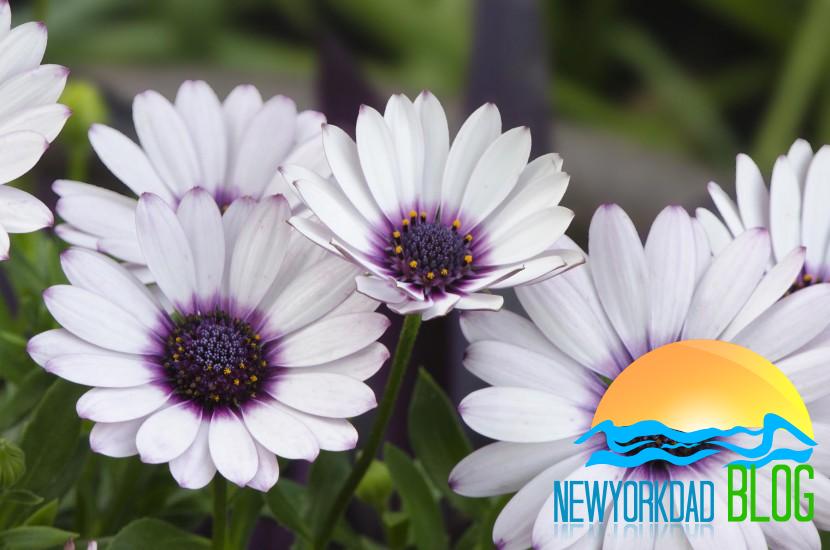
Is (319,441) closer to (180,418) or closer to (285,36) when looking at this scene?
(180,418)

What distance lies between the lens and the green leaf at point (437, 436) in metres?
→ 0.30

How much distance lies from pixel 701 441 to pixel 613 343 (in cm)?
3

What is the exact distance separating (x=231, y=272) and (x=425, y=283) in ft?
0.15

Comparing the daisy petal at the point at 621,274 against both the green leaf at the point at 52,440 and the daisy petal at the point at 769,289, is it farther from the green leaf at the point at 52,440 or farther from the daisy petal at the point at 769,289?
the green leaf at the point at 52,440

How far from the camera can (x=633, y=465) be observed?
0.77ft

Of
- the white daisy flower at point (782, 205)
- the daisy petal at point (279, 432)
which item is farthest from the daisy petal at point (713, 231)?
the daisy petal at point (279, 432)

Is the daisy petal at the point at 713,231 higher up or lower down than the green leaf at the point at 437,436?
higher up

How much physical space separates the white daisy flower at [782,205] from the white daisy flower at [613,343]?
0.09 ft

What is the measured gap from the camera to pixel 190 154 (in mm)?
297

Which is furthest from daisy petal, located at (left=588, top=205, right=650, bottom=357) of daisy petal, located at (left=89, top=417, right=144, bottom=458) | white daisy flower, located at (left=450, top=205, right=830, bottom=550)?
daisy petal, located at (left=89, top=417, right=144, bottom=458)

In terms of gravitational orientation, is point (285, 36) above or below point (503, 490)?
above

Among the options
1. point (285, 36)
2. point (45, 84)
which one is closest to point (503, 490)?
point (45, 84)

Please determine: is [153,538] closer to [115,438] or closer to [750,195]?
[115,438]

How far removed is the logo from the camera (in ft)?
0.75
